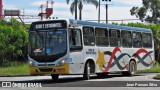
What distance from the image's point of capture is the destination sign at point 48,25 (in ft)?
73.8

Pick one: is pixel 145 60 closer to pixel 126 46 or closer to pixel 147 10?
pixel 126 46

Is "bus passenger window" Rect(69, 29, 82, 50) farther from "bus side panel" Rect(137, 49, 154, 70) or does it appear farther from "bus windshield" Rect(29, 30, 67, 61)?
"bus side panel" Rect(137, 49, 154, 70)

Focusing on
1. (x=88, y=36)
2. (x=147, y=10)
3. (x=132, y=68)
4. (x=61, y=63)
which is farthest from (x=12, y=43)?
(x=147, y=10)

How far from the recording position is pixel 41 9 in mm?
66562

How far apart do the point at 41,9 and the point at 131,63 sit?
39.4 meters

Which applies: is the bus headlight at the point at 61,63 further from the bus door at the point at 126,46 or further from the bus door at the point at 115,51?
the bus door at the point at 126,46

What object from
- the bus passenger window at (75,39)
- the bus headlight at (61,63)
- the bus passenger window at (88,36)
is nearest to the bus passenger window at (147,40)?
the bus passenger window at (88,36)

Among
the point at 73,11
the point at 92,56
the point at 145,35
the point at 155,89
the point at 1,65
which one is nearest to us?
the point at 155,89

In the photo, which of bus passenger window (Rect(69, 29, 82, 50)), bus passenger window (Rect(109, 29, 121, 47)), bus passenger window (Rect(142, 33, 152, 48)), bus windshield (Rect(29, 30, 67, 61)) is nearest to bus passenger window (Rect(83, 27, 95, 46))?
bus passenger window (Rect(69, 29, 82, 50))

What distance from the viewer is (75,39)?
22.8 m

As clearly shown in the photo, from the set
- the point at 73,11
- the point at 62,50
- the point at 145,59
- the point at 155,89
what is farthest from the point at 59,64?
the point at 73,11

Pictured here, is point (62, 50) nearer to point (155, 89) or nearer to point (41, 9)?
point (155, 89)

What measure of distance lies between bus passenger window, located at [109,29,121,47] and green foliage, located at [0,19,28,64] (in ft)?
54.4

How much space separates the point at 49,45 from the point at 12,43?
20825 millimetres
